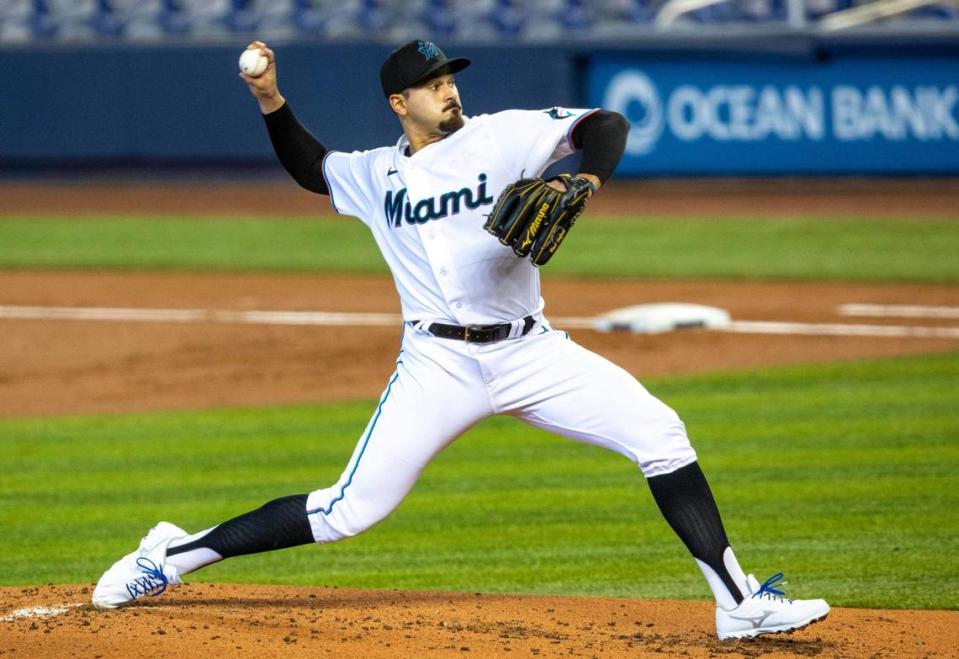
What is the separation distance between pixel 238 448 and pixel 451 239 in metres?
3.83

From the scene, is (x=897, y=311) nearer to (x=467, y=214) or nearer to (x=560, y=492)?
(x=560, y=492)

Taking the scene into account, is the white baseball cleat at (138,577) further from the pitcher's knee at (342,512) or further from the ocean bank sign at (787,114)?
the ocean bank sign at (787,114)

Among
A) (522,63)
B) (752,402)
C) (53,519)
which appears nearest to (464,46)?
(522,63)

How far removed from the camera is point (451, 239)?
429 centimetres

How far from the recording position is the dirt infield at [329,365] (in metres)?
4.33

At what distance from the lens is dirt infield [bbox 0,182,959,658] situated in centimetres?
433

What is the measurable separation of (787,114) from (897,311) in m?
6.10

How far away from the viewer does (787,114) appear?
1694 centimetres

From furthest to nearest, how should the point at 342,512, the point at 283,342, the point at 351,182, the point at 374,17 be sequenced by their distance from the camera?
1. the point at 374,17
2. the point at 283,342
3. the point at 351,182
4. the point at 342,512

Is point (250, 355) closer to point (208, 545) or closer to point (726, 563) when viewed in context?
point (208, 545)

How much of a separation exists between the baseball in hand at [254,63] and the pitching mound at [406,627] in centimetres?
169

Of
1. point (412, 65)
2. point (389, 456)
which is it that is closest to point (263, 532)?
point (389, 456)

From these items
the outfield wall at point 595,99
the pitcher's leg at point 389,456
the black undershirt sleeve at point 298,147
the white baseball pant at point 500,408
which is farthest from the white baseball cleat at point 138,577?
the outfield wall at point 595,99

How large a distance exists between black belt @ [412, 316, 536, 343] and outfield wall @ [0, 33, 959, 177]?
1321 cm
